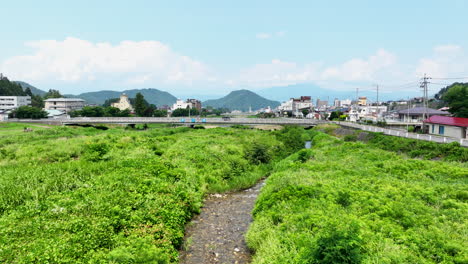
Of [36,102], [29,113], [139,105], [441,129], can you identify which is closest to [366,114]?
[441,129]

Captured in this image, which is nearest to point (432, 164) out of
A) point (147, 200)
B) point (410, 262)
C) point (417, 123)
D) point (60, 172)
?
point (410, 262)

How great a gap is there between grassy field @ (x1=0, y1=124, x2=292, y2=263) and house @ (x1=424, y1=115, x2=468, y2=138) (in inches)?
1152

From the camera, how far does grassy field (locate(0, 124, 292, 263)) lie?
9.22 m

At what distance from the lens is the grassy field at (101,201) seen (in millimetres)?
9220

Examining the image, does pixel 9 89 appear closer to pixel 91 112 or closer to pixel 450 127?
pixel 91 112

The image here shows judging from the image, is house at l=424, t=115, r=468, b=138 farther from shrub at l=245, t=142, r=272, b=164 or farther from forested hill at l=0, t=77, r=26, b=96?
forested hill at l=0, t=77, r=26, b=96

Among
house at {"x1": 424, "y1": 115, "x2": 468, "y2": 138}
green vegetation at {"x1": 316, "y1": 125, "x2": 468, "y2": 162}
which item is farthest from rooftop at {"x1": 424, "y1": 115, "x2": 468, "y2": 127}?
green vegetation at {"x1": 316, "y1": 125, "x2": 468, "y2": 162}

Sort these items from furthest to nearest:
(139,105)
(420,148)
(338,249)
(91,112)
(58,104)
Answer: (58,104)
(139,105)
(91,112)
(420,148)
(338,249)

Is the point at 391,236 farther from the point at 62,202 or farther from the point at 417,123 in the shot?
the point at 417,123

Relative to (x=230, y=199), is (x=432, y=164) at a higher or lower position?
higher

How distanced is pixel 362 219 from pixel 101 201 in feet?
38.3

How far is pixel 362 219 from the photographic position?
11477 mm

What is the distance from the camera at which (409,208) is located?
12539 mm

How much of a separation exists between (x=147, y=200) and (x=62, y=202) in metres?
3.67
